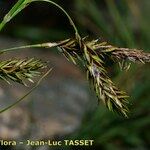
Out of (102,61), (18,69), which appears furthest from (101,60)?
(18,69)

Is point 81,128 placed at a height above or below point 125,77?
below

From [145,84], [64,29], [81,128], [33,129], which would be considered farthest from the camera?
[64,29]

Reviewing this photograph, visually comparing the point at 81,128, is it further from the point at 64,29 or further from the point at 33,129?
the point at 64,29

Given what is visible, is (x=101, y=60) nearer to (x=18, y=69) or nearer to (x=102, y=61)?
(x=102, y=61)

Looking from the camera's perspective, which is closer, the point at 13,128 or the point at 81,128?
the point at 13,128

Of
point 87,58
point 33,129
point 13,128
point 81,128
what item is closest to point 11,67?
point 87,58

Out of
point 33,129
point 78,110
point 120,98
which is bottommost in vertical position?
point 120,98

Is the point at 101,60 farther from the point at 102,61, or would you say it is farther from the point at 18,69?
the point at 18,69

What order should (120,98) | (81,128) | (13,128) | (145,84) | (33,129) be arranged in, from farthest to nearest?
1. (145,84)
2. (81,128)
3. (13,128)
4. (33,129)
5. (120,98)

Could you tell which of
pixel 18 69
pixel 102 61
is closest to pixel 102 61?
pixel 102 61

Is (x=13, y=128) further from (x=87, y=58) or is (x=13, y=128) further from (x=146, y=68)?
(x=87, y=58)
